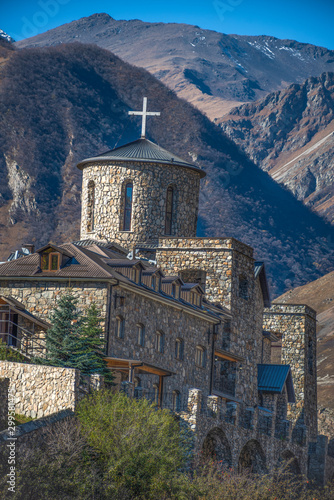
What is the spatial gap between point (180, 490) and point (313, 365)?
3065cm

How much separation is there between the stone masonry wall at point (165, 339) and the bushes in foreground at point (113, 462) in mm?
5140

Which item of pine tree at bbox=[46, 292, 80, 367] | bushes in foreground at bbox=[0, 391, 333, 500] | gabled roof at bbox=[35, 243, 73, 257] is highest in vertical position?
gabled roof at bbox=[35, 243, 73, 257]

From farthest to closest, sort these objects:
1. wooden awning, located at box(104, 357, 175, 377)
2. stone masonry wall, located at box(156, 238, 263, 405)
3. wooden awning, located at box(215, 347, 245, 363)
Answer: stone masonry wall, located at box(156, 238, 263, 405), wooden awning, located at box(215, 347, 245, 363), wooden awning, located at box(104, 357, 175, 377)

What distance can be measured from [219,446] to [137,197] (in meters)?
15.8

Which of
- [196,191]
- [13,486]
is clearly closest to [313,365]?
[196,191]

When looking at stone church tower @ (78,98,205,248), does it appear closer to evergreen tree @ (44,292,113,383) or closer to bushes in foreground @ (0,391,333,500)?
evergreen tree @ (44,292,113,383)

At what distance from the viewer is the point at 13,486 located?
25016mm

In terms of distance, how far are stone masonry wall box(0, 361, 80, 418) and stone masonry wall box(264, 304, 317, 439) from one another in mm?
28164

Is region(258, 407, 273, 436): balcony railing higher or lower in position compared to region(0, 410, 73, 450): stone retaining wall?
higher

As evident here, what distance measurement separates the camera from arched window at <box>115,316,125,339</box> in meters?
37.7

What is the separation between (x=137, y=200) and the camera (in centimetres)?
5212

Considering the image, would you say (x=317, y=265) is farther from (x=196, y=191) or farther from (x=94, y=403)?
(x=94, y=403)

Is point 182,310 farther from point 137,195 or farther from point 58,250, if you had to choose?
point 137,195

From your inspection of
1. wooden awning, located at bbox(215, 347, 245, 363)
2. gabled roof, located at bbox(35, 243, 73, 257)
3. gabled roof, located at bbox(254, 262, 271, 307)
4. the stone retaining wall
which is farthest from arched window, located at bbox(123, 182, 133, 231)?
the stone retaining wall
